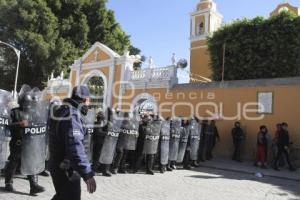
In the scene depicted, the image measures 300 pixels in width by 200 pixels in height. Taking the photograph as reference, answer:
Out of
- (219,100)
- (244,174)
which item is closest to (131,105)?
(219,100)

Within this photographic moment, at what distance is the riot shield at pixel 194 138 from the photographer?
13484mm

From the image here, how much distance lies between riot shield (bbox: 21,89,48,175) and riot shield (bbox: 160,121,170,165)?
186 inches

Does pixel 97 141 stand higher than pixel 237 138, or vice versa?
pixel 237 138

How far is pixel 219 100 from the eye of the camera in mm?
17594

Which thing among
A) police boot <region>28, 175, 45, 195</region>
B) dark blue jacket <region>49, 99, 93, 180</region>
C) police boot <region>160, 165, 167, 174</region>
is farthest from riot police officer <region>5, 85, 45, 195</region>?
police boot <region>160, 165, 167, 174</region>

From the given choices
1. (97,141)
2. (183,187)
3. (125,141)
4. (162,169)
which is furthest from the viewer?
(162,169)

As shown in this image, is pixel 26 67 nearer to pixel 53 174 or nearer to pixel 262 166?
pixel 262 166

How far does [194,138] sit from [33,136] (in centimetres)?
699

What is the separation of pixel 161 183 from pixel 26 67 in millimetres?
26308

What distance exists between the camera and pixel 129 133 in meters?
11.2

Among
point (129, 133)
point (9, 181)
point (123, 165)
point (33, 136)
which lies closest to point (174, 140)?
point (129, 133)

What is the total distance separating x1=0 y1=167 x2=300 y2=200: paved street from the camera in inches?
320

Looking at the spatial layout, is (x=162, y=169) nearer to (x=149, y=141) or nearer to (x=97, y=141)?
(x=149, y=141)

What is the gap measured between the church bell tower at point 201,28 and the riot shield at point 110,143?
24252 millimetres
